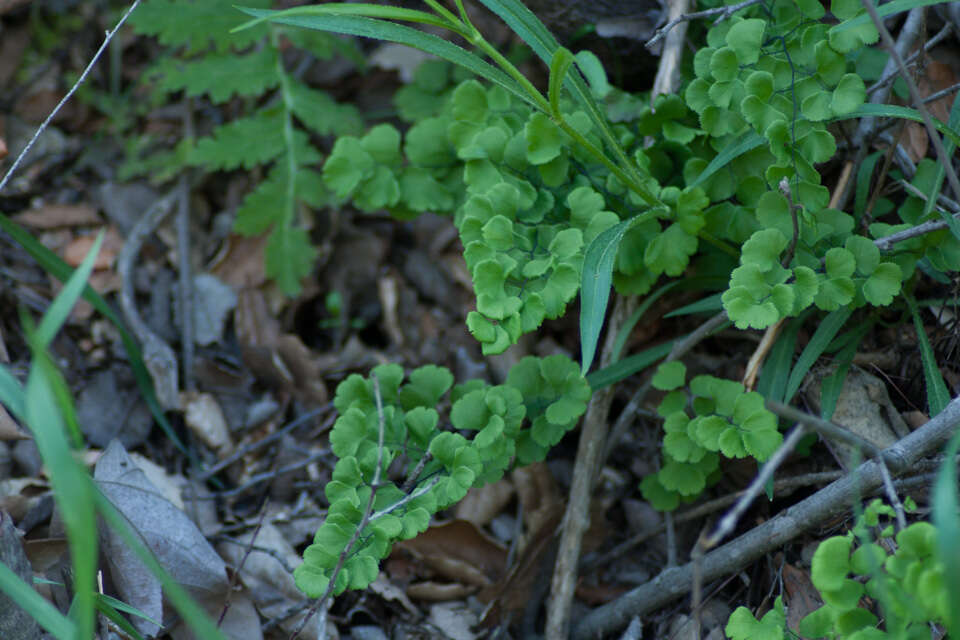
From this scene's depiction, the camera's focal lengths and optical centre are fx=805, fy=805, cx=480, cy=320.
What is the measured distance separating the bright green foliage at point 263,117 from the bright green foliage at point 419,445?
0.91 m

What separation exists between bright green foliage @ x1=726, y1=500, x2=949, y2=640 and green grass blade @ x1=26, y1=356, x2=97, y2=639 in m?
0.98

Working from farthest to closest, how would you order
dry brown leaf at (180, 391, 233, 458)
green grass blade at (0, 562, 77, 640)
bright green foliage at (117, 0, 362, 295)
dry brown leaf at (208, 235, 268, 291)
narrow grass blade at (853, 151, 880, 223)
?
dry brown leaf at (208, 235, 268, 291)
bright green foliage at (117, 0, 362, 295)
dry brown leaf at (180, 391, 233, 458)
narrow grass blade at (853, 151, 880, 223)
green grass blade at (0, 562, 77, 640)

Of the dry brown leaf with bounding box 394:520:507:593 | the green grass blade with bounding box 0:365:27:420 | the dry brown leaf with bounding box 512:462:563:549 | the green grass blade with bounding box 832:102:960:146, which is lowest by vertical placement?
the dry brown leaf with bounding box 394:520:507:593

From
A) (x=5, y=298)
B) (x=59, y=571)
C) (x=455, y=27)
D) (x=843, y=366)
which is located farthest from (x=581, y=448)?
(x=5, y=298)

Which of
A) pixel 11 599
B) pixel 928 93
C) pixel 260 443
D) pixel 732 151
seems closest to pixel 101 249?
pixel 260 443

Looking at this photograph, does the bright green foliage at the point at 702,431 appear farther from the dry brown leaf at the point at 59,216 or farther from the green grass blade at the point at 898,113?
the dry brown leaf at the point at 59,216

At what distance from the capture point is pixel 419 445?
171cm

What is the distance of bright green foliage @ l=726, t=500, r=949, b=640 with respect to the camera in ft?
3.46

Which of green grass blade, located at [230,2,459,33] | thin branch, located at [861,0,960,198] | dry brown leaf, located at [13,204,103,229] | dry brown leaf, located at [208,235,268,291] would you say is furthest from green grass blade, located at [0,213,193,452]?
thin branch, located at [861,0,960,198]

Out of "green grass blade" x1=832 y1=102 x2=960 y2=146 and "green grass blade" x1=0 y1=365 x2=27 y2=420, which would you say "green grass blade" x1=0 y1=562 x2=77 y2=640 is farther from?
"green grass blade" x1=832 y1=102 x2=960 y2=146

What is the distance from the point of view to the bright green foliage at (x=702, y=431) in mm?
1526

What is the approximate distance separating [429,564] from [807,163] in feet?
4.36

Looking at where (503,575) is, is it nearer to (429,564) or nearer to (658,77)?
(429,564)

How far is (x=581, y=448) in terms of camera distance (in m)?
1.97
